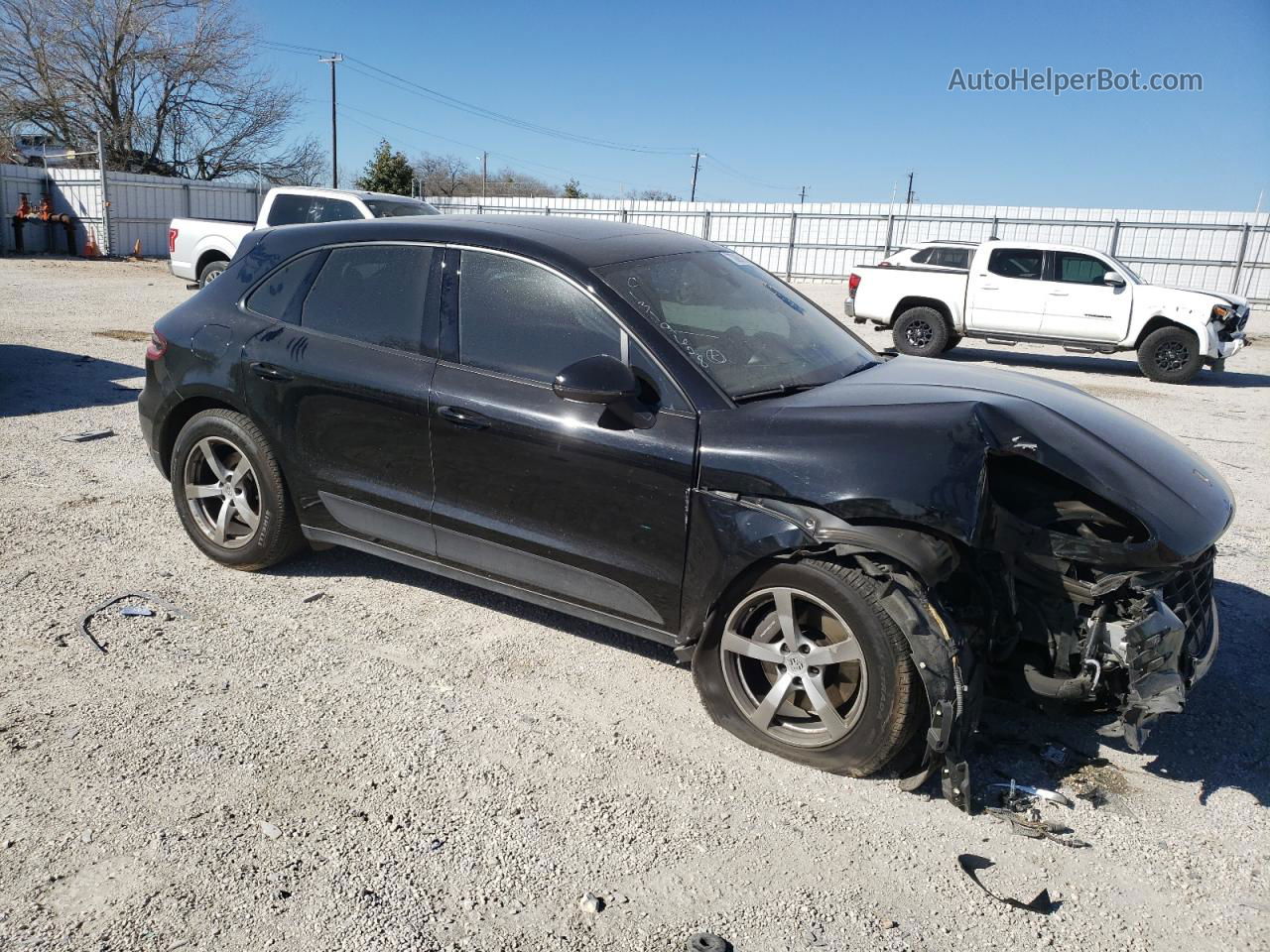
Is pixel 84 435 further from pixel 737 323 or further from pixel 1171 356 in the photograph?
pixel 1171 356

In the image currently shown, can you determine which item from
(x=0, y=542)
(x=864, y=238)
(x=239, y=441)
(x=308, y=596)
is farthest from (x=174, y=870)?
(x=864, y=238)

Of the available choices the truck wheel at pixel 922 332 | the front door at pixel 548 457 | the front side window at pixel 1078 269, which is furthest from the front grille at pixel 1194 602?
the front side window at pixel 1078 269

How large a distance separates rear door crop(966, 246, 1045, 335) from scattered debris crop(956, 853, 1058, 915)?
42.1 feet

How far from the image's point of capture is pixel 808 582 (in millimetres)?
3053

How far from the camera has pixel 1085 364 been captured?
601 inches

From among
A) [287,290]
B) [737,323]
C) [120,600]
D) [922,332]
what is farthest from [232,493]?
[922,332]

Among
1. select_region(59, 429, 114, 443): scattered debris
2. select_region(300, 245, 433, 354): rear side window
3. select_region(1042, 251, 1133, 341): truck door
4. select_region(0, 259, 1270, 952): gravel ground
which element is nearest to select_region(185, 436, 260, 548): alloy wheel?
select_region(0, 259, 1270, 952): gravel ground

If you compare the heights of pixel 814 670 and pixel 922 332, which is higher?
pixel 922 332

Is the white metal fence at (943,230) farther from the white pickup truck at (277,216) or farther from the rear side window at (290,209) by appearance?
the rear side window at (290,209)

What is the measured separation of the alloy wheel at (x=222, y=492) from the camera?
453 centimetres

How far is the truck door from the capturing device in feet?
44.5

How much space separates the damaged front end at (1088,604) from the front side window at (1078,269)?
477 inches

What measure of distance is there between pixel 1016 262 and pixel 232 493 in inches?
510

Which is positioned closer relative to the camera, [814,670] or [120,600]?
[814,670]
